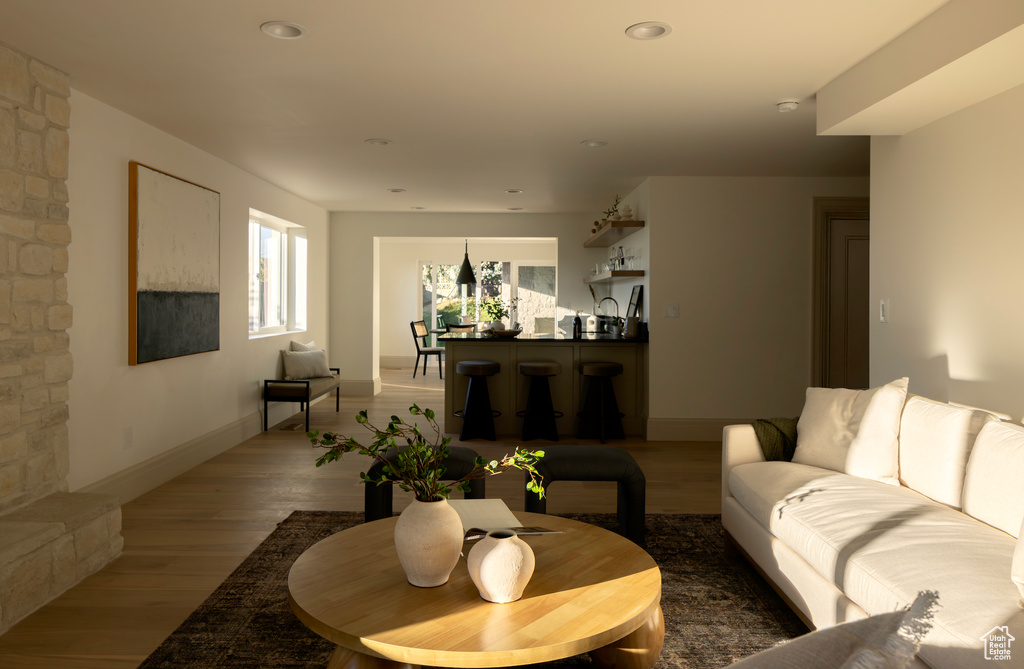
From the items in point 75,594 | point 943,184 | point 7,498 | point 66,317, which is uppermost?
point 943,184

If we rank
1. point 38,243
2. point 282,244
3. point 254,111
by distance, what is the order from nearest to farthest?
point 38,243 < point 254,111 < point 282,244

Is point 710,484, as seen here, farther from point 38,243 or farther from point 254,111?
point 38,243

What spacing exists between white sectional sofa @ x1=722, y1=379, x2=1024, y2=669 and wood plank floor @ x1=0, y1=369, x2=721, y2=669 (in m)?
1.15

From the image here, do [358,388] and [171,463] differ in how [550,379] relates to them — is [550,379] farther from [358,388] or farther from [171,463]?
[171,463]

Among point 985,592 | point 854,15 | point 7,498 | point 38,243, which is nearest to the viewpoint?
point 985,592

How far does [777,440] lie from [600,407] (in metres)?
2.94

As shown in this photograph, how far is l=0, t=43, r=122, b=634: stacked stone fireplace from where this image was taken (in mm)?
2955

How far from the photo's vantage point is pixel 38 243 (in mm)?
3340

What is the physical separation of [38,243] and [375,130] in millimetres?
2054

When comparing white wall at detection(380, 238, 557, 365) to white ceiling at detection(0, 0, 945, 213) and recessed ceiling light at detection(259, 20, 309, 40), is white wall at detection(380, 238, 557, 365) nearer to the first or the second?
white ceiling at detection(0, 0, 945, 213)

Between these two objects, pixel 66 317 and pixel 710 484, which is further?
pixel 710 484

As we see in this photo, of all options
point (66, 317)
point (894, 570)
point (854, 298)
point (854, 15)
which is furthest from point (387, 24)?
point (854, 298)

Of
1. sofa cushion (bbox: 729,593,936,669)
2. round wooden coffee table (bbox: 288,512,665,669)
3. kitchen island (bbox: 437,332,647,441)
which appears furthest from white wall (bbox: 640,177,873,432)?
sofa cushion (bbox: 729,593,936,669)

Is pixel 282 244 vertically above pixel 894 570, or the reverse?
pixel 282 244
